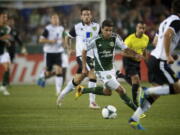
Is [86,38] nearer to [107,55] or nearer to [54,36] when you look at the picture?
[107,55]

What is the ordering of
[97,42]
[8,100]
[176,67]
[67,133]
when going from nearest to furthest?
[67,133], [97,42], [8,100], [176,67]

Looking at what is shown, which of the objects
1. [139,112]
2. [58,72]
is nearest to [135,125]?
[139,112]

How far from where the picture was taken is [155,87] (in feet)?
32.5

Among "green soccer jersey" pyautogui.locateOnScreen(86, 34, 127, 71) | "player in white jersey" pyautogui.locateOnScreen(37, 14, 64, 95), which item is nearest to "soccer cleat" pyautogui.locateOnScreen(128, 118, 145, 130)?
"green soccer jersey" pyautogui.locateOnScreen(86, 34, 127, 71)

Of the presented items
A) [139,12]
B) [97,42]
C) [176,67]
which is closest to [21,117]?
[97,42]

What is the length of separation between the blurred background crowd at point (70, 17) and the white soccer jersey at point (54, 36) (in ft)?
14.4

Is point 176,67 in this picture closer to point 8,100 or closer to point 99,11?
point 99,11

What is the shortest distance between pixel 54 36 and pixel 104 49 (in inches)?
318

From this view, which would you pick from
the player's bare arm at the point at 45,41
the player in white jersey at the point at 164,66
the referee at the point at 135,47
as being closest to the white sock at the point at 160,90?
the player in white jersey at the point at 164,66

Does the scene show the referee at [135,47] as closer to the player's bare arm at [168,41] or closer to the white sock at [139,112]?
the white sock at [139,112]

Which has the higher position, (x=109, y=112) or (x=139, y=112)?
(x=139, y=112)

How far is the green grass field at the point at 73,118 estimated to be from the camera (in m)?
10.1

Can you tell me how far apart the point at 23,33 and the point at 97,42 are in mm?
13801

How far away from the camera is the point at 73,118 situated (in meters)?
12.1
